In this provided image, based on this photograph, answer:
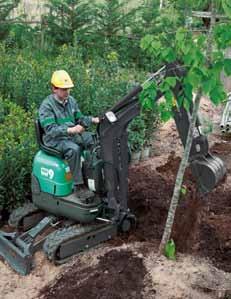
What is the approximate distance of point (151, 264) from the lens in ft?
19.3

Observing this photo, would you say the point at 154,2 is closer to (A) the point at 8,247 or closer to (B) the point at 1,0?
(B) the point at 1,0

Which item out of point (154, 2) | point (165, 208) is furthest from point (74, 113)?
point (154, 2)

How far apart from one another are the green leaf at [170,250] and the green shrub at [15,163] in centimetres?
217

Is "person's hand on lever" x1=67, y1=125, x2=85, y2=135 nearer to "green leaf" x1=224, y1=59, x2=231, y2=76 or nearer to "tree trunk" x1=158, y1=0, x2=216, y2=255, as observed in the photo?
"tree trunk" x1=158, y1=0, x2=216, y2=255

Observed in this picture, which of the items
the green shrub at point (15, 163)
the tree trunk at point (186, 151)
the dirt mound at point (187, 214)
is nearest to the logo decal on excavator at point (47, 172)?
the green shrub at point (15, 163)

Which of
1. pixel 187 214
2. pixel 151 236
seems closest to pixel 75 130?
pixel 151 236

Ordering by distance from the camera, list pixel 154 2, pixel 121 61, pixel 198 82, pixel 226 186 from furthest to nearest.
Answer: pixel 154 2 → pixel 121 61 → pixel 226 186 → pixel 198 82

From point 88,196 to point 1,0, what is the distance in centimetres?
773

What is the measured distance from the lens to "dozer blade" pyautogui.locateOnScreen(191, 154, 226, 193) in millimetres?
5711

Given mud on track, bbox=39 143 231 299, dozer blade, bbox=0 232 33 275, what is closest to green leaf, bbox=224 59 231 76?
mud on track, bbox=39 143 231 299

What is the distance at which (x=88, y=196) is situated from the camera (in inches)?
250

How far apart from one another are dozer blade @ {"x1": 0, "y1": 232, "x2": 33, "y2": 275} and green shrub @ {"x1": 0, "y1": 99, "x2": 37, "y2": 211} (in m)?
0.76

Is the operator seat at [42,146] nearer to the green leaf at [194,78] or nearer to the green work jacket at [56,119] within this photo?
the green work jacket at [56,119]

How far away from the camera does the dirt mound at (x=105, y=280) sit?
5.47 metres
